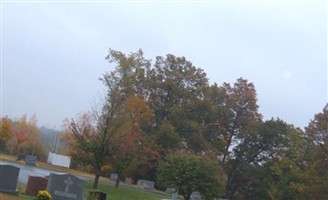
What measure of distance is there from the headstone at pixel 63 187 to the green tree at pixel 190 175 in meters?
11.4

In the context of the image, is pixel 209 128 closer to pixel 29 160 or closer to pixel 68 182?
pixel 29 160

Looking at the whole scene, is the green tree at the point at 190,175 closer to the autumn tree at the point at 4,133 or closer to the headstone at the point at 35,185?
the headstone at the point at 35,185

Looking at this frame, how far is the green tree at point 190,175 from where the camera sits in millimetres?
28844

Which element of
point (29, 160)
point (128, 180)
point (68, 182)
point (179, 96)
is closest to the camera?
point (68, 182)

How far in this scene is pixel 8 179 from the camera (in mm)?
18172

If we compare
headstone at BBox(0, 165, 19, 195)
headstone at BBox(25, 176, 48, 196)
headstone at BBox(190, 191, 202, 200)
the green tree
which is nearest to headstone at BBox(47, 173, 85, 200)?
headstone at BBox(0, 165, 19, 195)

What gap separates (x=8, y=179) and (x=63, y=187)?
1964 millimetres

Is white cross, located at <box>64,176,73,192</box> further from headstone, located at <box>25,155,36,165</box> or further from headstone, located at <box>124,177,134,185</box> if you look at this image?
headstone, located at <box>124,177,134,185</box>

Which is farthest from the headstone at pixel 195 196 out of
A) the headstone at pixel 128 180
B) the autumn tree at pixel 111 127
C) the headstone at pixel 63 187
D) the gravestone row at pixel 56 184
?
the headstone at pixel 128 180

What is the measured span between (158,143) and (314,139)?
47.4 ft

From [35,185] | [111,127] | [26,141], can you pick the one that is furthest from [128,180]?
[35,185]

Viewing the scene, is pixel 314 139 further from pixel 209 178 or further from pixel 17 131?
pixel 17 131

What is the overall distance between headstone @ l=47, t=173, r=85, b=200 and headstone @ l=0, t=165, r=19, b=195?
4.30 feet

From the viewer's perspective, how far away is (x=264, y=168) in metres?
53.8
